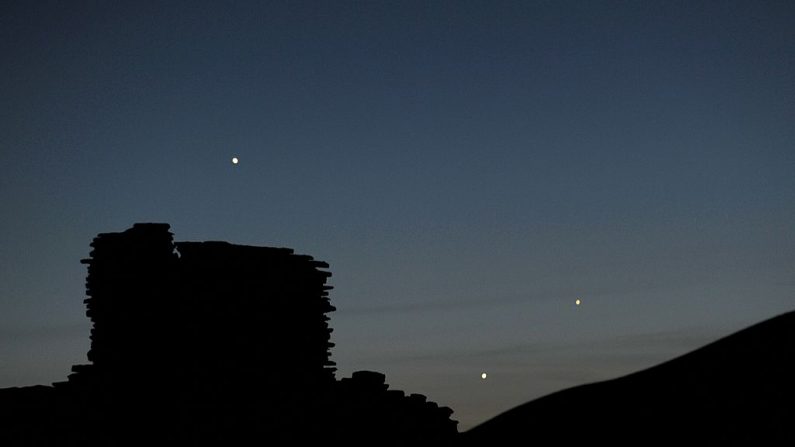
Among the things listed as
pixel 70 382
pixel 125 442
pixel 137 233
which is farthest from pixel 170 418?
pixel 137 233

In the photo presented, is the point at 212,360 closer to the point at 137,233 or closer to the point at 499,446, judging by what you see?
the point at 137,233

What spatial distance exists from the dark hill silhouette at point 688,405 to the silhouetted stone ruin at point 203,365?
1557 centimetres

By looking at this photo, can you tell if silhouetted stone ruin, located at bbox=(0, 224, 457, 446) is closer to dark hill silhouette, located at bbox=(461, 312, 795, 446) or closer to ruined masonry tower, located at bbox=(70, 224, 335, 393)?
ruined masonry tower, located at bbox=(70, 224, 335, 393)

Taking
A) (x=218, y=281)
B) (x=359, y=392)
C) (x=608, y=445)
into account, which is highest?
(x=218, y=281)

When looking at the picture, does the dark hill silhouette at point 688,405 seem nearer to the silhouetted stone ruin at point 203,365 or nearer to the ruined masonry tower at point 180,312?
the silhouetted stone ruin at point 203,365

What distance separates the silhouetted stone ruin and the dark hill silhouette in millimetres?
15574

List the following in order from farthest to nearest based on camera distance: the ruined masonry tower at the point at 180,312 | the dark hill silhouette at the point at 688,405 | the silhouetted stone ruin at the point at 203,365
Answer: the ruined masonry tower at the point at 180,312 → the silhouetted stone ruin at the point at 203,365 → the dark hill silhouette at the point at 688,405

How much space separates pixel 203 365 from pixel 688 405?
690 inches

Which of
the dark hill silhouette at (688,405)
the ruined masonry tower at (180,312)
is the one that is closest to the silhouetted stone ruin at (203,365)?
the ruined masonry tower at (180,312)

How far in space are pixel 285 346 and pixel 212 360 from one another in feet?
6.78

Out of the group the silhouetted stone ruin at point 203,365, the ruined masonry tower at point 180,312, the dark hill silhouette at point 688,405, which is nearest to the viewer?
the dark hill silhouette at point 688,405

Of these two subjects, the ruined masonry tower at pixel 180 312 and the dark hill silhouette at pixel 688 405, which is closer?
the dark hill silhouette at pixel 688 405

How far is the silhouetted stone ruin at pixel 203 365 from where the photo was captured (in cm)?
2016

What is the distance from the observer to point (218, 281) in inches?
845
